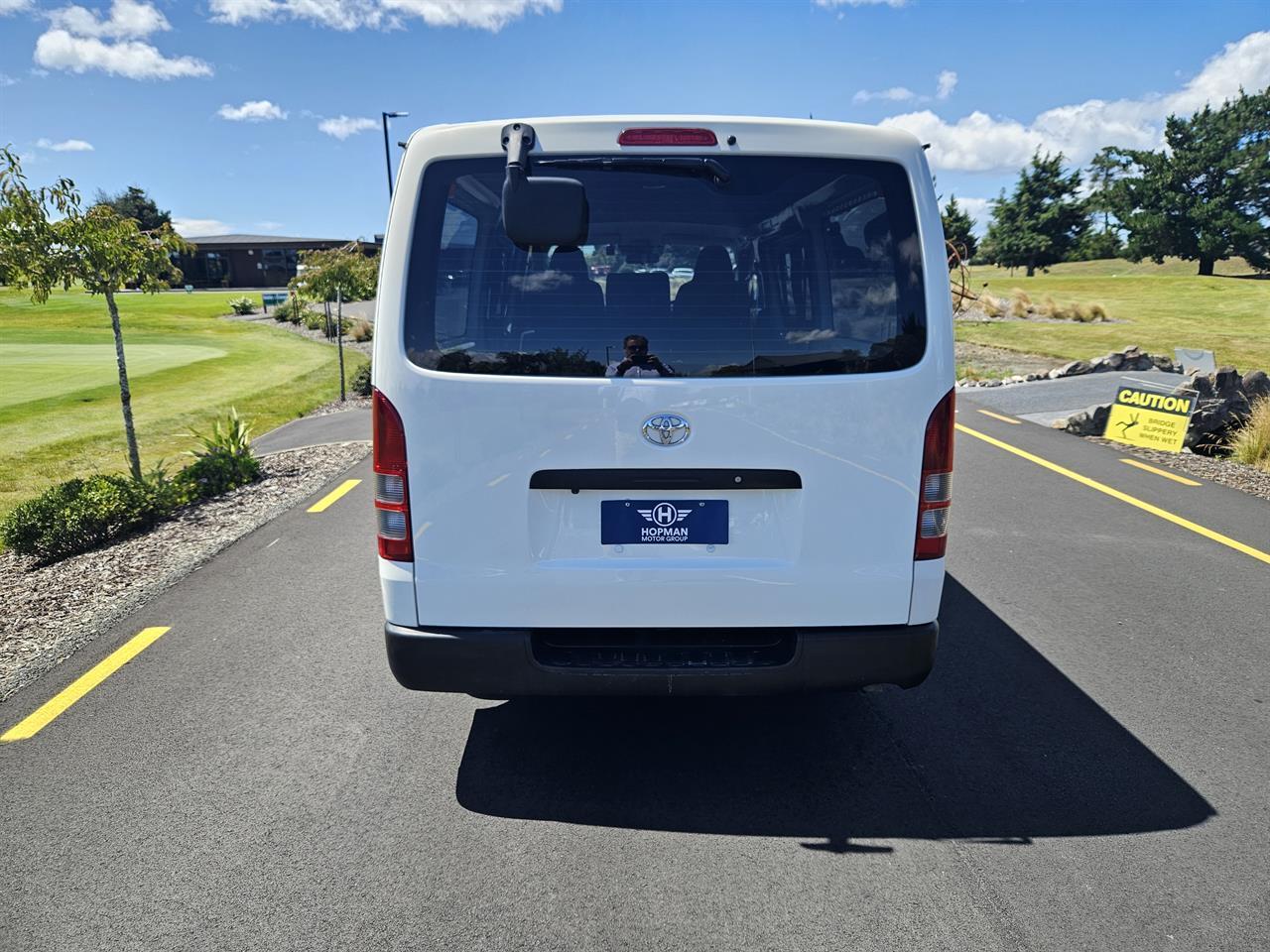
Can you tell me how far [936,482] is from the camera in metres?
2.95

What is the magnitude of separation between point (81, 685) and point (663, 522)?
122 inches

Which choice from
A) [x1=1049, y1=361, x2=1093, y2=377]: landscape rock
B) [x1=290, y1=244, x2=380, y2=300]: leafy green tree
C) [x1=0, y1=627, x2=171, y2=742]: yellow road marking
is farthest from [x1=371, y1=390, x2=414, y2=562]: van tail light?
[x1=1049, y1=361, x2=1093, y2=377]: landscape rock

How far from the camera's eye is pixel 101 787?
322 cm

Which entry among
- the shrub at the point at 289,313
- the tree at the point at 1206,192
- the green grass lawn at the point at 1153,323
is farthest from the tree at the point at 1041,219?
the shrub at the point at 289,313

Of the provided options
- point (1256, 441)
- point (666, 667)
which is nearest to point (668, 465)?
point (666, 667)

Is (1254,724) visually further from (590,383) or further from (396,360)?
(396,360)

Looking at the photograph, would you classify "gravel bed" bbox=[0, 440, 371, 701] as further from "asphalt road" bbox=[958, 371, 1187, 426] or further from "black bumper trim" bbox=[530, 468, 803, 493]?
"asphalt road" bbox=[958, 371, 1187, 426]

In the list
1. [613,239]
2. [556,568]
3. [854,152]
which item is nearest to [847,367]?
[854,152]

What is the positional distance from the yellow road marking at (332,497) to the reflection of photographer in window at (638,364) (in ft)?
18.5

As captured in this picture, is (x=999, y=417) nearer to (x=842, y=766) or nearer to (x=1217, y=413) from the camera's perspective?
(x=1217, y=413)

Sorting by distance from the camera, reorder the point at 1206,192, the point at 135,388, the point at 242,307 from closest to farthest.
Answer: the point at 135,388 → the point at 242,307 → the point at 1206,192

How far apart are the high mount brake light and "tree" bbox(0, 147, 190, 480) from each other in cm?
717

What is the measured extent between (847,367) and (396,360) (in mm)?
1485

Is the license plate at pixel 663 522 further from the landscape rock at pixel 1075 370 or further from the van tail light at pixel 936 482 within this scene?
the landscape rock at pixel 1075 370
